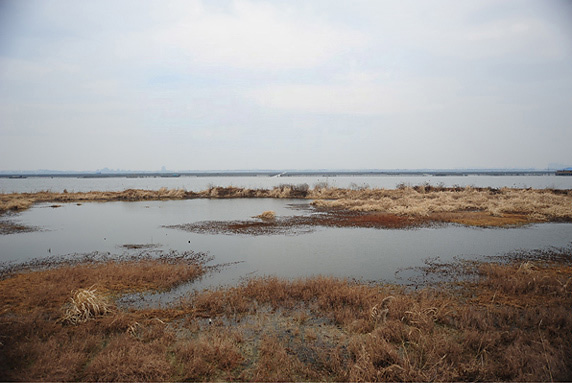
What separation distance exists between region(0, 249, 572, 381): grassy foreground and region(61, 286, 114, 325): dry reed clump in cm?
3

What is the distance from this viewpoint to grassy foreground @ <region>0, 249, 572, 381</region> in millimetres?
6215

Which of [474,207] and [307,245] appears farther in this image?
[474,207]

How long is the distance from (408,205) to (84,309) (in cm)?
3402

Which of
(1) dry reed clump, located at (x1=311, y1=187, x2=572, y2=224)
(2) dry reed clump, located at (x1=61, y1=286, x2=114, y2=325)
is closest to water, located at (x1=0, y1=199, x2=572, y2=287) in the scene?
(2) dry reed clump, located at (x1=61, y1=286, x2=114, y2=325)

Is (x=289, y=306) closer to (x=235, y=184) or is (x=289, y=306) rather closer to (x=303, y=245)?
(x=303, y=245)

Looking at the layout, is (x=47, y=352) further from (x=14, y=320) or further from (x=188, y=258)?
(x=188, y=258)

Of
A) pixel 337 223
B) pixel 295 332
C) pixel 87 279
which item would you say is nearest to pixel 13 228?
pixel 87 279

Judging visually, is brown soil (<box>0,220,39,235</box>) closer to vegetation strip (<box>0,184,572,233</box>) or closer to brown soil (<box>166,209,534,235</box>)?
vegetation strip (<box>0,184,572,233</box>)

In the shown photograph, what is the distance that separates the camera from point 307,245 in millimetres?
18906

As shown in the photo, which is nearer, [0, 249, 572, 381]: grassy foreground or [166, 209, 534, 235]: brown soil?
[0, 249, 572, 381]: grassy foreground

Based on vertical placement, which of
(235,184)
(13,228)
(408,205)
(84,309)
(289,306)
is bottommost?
(13,228)

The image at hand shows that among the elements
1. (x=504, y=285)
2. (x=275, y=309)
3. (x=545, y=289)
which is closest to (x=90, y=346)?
(x=275, y=309)

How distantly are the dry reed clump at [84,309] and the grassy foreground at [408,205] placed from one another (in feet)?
67.3

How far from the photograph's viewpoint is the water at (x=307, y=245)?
14.5 metres
